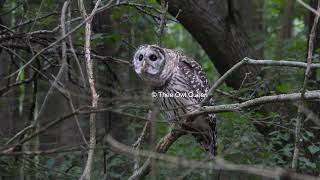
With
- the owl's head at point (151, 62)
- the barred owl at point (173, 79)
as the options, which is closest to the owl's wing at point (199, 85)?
the barred owl at point (173, 79)

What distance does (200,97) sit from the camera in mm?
5598

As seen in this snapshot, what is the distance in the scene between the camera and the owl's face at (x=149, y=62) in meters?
5.37

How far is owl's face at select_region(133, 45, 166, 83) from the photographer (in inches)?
211

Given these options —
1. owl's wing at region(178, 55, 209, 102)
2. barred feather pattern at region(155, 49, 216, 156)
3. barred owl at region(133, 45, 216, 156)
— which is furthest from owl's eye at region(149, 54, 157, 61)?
owl's wing at region(178, 55, 209, 102)

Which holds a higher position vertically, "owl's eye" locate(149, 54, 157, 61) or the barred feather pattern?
"owl's eye" locate(149, 54, 157, 61)

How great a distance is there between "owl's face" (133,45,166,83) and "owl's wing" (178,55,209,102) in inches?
10.5

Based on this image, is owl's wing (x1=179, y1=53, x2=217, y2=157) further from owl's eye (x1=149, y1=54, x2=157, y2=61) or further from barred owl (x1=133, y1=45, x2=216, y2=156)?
owl's eye (x1=149, y1=54, x2=157, y2=61)

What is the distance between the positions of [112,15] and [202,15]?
3.77 ft

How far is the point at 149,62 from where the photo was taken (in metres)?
5.44

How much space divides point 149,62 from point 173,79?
295 mm

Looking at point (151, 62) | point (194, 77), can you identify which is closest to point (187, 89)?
point (194, 77)

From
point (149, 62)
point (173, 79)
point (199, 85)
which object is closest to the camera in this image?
point (149, 62)

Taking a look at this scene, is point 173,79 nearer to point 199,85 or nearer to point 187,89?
point 187,89

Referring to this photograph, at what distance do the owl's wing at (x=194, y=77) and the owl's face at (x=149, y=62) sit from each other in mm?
266
